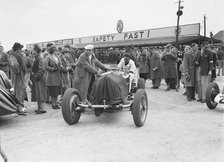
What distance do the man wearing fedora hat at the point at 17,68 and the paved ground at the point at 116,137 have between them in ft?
2.15

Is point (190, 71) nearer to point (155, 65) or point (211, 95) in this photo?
point (211, 95)

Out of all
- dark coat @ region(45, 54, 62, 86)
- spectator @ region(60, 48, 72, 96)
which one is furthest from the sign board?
dark coat @ region(45, 54, 62, 86)

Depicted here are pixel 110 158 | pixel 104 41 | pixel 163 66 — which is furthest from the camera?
pixel 104 41

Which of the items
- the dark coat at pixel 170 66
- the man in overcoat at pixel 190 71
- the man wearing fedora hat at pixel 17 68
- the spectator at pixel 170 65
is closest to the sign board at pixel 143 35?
the spectator at pixel 170 65

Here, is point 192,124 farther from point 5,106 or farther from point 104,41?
point 104,41

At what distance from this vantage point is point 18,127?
19.1ft

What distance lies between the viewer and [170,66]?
37.1 feet

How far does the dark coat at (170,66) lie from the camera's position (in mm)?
11234

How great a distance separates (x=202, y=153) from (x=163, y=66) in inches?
310

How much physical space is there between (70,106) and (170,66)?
668 cm

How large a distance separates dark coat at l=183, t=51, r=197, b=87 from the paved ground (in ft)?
5.54

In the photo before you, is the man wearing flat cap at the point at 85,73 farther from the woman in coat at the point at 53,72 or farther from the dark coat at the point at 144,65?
the dark coat at the point at 144,65

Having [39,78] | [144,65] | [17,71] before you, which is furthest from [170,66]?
[17,71]

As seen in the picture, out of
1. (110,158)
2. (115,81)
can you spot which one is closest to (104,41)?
(115,81)
